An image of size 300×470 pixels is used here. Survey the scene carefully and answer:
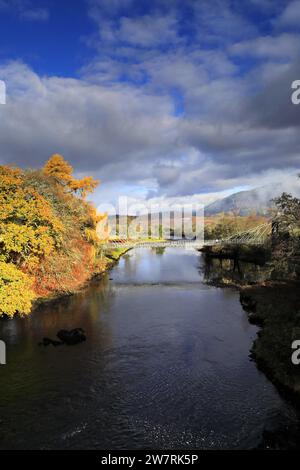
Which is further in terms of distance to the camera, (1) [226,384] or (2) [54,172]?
(2) [54,172]

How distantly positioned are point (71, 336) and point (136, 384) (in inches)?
396

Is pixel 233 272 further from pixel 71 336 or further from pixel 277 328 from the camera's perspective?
pixel 71 336

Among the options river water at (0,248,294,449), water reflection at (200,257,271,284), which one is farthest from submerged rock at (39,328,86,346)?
water reflection at (200,257,271,284)

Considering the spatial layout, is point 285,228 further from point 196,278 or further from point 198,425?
point 196,278

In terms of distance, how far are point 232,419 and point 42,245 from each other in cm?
2574

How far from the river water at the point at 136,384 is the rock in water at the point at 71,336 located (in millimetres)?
1136

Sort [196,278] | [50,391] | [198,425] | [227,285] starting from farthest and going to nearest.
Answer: [196,278]
[227,285]
[50,391]
[198,425]

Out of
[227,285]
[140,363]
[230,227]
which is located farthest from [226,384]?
[230,227]

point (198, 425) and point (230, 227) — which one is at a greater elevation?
point (230, 227)

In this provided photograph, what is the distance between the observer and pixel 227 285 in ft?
191

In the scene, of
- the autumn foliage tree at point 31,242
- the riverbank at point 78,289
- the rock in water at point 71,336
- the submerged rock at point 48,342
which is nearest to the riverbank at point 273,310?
the rock in water at point 71,336

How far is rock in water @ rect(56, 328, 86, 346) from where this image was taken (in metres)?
31.3
